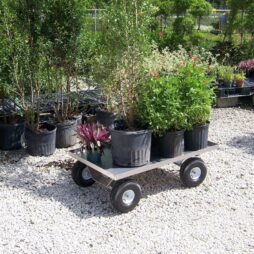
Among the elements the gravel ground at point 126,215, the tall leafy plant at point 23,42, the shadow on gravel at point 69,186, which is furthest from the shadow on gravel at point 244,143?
the tall leafy plant at point 23,42

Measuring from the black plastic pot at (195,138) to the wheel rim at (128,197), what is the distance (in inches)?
33.3

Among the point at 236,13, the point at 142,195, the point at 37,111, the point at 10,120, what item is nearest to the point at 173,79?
the point at 142,195

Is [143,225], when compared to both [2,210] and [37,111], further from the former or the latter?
[37,111]

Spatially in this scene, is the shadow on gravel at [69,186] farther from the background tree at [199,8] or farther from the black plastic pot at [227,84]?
the background tree at [199,8]

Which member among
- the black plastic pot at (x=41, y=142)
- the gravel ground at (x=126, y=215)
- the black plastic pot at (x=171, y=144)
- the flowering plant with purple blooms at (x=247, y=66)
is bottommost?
the gravel ground at (x=126, y=215)

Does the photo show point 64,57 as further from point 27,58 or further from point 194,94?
point 194,94

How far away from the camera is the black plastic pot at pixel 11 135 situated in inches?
213

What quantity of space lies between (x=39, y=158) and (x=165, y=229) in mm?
2183

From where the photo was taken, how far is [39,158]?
5316 mm

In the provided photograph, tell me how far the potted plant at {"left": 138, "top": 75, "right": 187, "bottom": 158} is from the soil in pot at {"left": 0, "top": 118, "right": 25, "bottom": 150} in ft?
6.50

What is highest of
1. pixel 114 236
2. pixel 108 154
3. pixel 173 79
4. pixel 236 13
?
pixel 236 13

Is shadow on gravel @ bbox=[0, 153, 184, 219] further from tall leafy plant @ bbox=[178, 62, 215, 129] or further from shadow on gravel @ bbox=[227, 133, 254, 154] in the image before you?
shadow on gravel @ bbox=[227, 133, 254, 154]

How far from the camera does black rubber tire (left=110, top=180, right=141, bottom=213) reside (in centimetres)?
389

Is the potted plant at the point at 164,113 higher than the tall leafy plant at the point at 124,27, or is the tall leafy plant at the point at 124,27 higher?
the tall leafy plant at the point at 124,27
